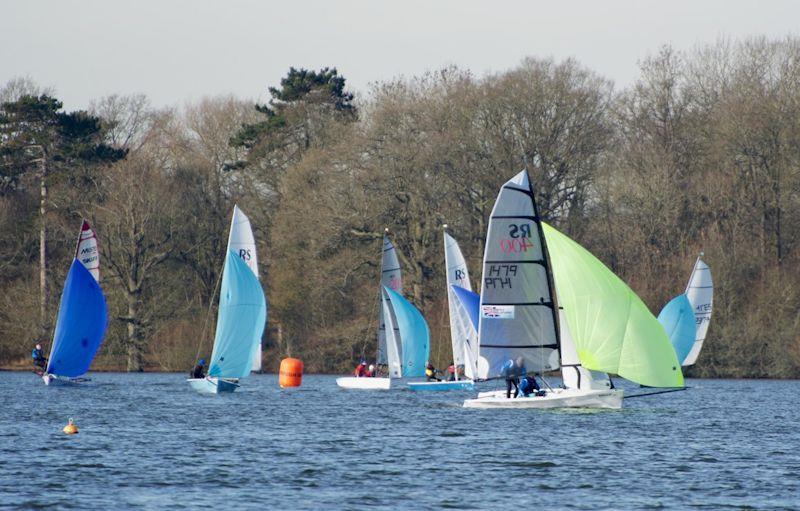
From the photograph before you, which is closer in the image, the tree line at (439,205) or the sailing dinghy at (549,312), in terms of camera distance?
the sailing dinghy at (549,312)

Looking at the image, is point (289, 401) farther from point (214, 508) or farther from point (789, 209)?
point (789, 209)

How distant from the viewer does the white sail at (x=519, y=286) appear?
35.5 m

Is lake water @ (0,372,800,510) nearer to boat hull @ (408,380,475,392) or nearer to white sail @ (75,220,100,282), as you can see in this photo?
boat hull @ (408,380,475,392)

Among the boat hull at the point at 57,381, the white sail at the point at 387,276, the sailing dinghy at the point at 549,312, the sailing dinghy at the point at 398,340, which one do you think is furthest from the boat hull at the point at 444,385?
the sailing dinghy at the point at 549,312

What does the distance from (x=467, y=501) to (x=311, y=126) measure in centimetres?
4984

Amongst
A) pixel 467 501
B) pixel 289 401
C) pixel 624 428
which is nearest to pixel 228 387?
pixel 289 401

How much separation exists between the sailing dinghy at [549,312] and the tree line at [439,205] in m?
24.8

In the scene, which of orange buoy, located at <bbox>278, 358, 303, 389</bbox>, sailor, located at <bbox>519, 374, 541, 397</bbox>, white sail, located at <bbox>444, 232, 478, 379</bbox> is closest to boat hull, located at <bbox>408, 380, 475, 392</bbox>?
white sail, located at <bbox>444, 232, 478, 379</bbox>

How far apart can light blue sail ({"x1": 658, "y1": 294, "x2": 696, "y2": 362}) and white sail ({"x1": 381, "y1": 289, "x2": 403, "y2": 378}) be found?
10106 millimetres

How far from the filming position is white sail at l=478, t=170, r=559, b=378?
3550cm

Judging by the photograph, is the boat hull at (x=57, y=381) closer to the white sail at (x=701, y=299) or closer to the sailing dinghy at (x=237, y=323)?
the sailing dinghy at (x=237, y=323)

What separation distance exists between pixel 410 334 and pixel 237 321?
7884mm

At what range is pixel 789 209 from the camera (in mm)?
61656

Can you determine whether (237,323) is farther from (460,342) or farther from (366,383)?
(460,342)
